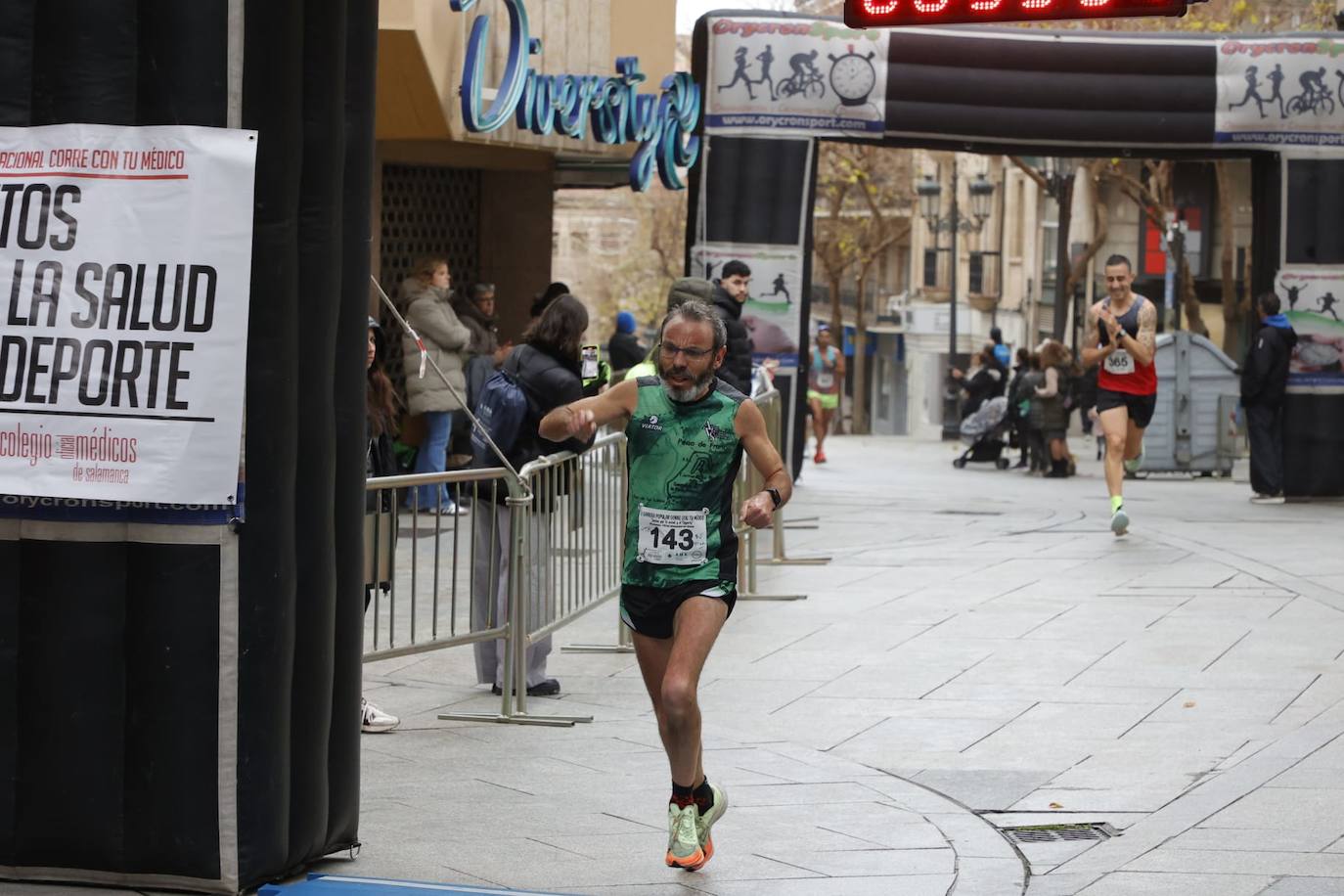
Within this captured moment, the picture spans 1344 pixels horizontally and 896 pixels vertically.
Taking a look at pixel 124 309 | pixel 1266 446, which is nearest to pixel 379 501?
pixel 124 309

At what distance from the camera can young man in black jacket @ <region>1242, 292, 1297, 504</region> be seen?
17.3 metres

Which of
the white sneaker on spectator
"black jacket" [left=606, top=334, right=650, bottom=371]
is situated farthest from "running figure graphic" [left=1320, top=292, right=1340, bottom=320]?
the white sneaker on spectator

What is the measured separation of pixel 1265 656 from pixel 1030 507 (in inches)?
310

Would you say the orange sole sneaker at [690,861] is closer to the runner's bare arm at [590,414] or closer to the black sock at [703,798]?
the black sock at [703,798]

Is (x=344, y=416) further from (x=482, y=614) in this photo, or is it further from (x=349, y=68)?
(x=482, y=614)

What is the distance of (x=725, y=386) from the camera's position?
6.61m

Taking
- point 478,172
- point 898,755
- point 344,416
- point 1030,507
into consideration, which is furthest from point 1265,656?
point 478,172

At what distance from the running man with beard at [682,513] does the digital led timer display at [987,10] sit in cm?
155

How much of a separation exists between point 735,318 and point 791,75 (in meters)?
4.52

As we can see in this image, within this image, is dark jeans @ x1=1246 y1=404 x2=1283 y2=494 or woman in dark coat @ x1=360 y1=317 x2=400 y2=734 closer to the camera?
woman in dark coat @ x1=360 y1=317 x2=400 y2=734

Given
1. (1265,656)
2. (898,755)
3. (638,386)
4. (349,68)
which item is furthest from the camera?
(1265,656)

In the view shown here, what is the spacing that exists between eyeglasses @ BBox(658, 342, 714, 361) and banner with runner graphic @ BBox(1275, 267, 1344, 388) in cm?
1228

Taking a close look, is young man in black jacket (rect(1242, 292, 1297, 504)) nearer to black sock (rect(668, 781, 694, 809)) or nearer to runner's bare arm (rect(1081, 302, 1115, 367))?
runner's bare arm (rect(1081, 302, 1115, 367))

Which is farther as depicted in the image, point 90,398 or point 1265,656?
point 1265,656
